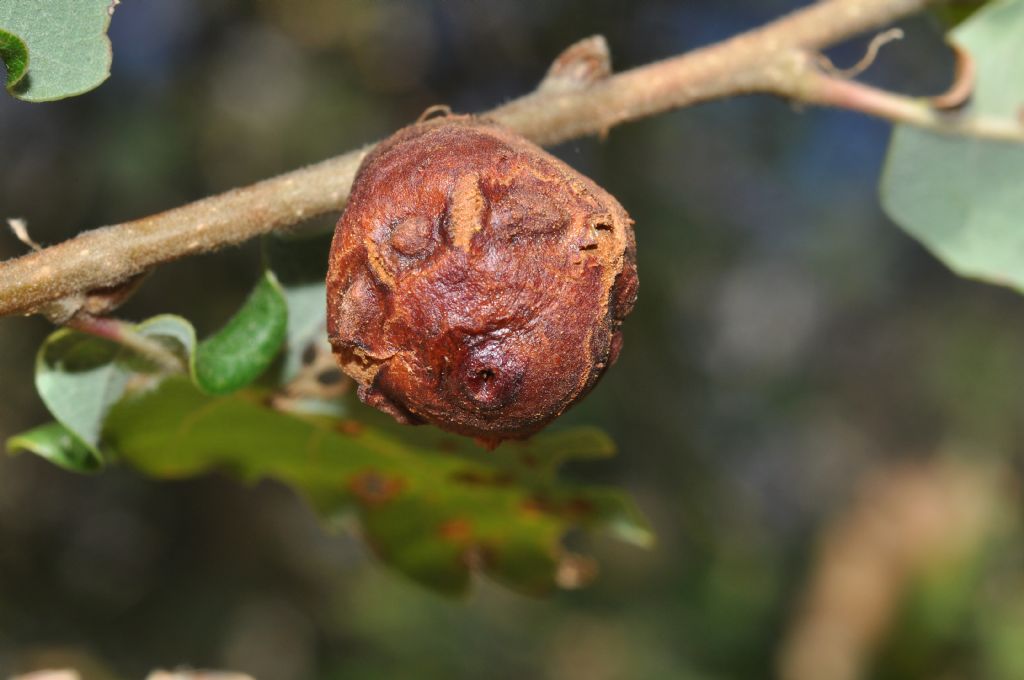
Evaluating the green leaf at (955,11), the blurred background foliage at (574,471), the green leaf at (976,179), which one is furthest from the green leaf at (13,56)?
the blurred background foliage at (574,471)

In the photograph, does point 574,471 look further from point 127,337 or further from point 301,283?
point 127,337

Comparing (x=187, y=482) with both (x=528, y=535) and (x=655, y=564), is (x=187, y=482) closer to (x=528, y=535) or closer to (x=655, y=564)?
(x=655, y=564)

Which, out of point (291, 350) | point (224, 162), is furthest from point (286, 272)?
point (224, 162)

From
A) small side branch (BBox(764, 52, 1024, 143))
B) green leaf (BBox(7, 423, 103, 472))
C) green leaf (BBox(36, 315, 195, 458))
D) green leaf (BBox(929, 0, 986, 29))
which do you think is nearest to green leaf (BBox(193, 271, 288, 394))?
green leaf (BBox(36, 315, 195, 458))

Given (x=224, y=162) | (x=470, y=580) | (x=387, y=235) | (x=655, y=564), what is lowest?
(x=655, y=564)

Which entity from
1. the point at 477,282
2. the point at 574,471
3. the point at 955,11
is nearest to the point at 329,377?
A: the point at 477,282

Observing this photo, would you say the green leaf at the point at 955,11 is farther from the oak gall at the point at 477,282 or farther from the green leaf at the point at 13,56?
the green leaf at the point at 13,56

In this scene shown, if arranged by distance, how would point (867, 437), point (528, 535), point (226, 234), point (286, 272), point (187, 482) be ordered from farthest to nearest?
point (867, 437), point (187, 482), point (528, 535), point (286, 272), point (226, 234)
